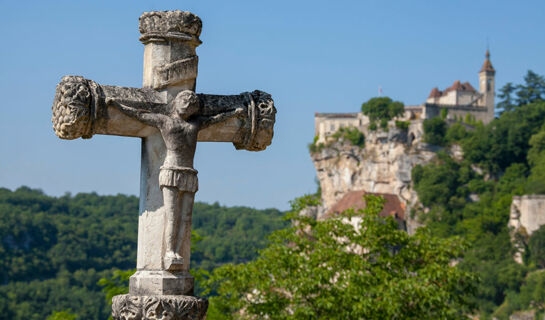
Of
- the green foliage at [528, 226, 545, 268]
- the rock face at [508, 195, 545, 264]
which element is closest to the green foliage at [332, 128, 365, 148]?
the rock face at [508, 195, 545, 264]

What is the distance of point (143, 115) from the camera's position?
595cm

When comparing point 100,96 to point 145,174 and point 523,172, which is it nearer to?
point 145,174

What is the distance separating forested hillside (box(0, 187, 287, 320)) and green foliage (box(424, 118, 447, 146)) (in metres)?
21.6

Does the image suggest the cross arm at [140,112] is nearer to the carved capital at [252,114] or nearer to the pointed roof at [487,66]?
the carved capital at [252,114]

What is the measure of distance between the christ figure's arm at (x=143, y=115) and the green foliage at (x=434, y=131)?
115164 millimetres

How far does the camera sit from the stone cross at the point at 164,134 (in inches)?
227

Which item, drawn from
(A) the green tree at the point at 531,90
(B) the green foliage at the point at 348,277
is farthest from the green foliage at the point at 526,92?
(B) the green foliage at the point at 348,277

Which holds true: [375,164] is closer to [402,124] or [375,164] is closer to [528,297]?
[402,124]

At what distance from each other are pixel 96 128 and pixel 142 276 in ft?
3.02

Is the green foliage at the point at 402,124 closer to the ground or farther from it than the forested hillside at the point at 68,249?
farther from it

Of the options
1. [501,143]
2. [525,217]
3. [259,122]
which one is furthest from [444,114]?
[259,122]

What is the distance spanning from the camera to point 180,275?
5.88 m

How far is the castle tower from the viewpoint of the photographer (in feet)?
443

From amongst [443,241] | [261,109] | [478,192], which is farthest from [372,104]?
[261,109]
